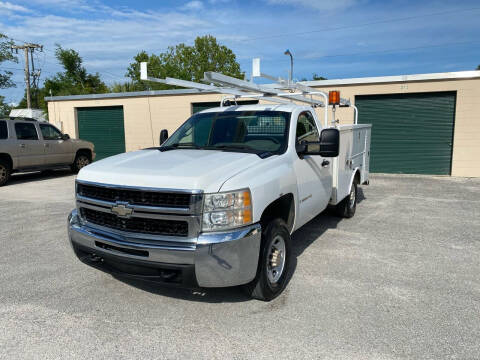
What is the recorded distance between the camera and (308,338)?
116 inches

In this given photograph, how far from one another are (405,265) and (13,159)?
Result: 37.2 ft

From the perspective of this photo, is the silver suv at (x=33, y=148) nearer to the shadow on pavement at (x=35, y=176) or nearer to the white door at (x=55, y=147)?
the white door at (x=55, y=147)

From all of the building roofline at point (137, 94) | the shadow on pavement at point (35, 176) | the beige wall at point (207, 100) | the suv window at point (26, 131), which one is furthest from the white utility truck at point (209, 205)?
the building roofline at point (137, 94)

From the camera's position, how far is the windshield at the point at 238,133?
4.20 meters

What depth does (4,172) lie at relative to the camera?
36.4 ft

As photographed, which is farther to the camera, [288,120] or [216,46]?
[216,46]

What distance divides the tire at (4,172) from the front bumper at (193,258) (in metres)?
9.69

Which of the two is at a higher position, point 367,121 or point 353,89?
point 353,89

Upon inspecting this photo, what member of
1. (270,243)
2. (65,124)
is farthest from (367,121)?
(65,124)

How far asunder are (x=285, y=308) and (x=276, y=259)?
472mm

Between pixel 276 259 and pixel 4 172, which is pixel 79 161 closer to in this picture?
pixel 4 172

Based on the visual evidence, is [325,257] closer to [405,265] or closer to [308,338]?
[405,265]

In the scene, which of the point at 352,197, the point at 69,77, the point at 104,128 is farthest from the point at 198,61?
the point at 352,197

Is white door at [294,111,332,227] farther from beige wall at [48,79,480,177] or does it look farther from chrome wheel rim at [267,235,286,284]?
beige wall at [48,79,480,177]
